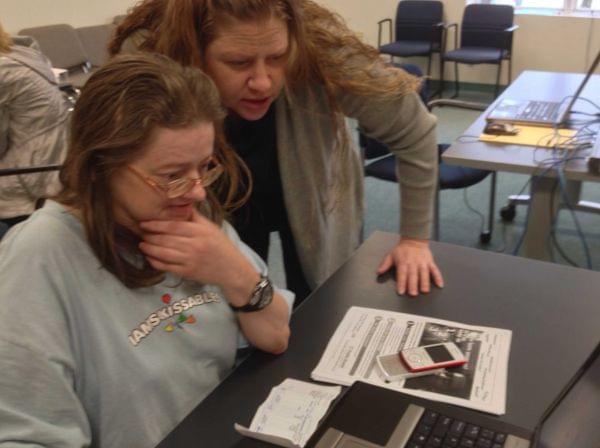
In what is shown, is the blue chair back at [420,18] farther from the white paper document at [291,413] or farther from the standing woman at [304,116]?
the white paper document at [291,413]

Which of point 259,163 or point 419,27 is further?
point 419,27

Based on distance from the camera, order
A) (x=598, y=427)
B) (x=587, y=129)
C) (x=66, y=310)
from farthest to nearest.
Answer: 1. (x=587, y=129)
2. (x=66, y=310)
3. (x=598, y=427)

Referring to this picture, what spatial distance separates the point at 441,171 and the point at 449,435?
193 centimetres

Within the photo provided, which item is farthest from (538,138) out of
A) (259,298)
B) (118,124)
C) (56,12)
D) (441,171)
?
(56,12)

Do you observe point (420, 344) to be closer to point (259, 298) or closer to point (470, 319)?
point (470, 319)

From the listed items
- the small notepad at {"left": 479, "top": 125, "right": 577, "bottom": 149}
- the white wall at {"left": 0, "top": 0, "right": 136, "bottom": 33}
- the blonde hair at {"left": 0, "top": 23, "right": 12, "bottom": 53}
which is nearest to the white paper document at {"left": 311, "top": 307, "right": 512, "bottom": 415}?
the small notepad at {"left": 479, "top": 125, "right": 577, "bottom": 149}

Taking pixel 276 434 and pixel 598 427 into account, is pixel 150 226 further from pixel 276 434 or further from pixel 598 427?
pixel 598 427

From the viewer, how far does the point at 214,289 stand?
1.02 m

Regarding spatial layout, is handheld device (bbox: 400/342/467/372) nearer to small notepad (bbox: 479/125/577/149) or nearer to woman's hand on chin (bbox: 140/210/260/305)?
woman's hand on chin (bbox: 140/210/260/305)

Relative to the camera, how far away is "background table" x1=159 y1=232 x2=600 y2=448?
0.89m

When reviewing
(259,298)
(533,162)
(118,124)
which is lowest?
(533,162)

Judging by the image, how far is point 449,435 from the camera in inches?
31.0

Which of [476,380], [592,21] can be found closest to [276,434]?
[476,380]

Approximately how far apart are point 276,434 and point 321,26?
78 centimetres
